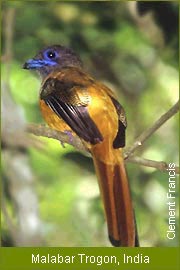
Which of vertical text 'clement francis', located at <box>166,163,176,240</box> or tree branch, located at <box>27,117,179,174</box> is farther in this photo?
vertical text 'clement francis', located at <box>166,163,176,240</box>

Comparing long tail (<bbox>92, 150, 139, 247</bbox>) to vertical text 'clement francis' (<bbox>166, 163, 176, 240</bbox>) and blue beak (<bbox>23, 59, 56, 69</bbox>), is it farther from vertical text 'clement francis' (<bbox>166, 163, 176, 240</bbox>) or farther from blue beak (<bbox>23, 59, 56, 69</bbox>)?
blue beak (<bbox>23, 59, 56, 69</bbox>)

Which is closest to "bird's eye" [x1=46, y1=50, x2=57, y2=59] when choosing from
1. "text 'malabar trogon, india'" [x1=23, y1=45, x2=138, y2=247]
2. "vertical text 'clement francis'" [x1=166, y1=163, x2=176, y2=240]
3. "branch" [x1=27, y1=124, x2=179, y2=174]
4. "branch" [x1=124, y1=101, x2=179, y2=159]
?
"text 'malabar trogon, india'" [x1=23, y1=45, x2=138, y2=247]

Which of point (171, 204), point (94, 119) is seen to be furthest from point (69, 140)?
point (171, 204)

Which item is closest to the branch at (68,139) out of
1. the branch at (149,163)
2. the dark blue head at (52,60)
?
the branch at (149,163)

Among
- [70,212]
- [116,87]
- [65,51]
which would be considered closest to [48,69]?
[65,51]

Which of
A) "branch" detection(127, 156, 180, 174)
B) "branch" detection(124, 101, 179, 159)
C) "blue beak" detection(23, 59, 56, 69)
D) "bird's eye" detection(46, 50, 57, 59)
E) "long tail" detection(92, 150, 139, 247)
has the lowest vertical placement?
"long tail" detection(92, 150, 139, 247)

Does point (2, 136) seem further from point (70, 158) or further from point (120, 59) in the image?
point (120, 59)

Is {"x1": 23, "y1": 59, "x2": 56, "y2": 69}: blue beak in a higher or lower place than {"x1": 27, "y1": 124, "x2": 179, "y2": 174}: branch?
higher

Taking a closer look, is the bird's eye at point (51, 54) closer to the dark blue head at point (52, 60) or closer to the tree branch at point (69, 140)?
the dark blue head at point (52, 60)
